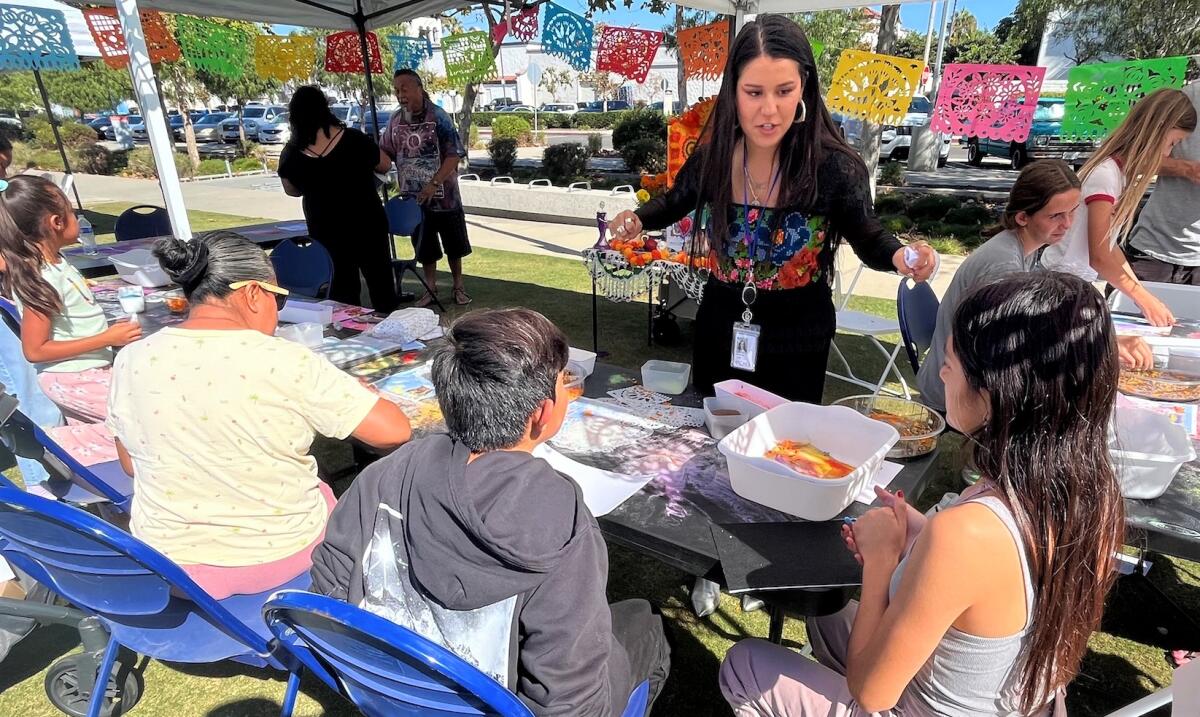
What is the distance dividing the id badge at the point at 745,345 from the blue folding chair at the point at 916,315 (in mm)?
1179

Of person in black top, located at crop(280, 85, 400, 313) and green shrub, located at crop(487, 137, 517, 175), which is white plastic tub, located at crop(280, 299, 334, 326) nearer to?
person in black top, located at crop(280, 85, 400, 313)

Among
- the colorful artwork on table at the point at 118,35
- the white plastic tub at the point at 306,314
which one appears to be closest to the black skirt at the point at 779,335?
the white plastic tub at the point at 306,314

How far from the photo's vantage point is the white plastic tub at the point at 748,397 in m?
1.73

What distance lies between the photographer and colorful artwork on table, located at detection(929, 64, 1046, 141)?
13.3 feet

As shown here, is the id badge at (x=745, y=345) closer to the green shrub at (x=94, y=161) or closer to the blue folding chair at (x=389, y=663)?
the blue folding chair at (x=389, y=663)

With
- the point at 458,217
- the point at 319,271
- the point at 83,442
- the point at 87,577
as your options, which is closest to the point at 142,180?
the point at 458,217

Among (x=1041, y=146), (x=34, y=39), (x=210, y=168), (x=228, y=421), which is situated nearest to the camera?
(x=228, y=421)

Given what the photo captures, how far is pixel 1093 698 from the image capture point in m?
1.95

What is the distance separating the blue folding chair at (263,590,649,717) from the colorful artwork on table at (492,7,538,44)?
5.05 metres

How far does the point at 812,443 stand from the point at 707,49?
3990 mm

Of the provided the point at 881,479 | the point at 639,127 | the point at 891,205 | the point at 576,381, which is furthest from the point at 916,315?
the point at 639,127

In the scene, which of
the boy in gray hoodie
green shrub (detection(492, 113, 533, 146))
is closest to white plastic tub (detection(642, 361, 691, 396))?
the boy in gray hoodie

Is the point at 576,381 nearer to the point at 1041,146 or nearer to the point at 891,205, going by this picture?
the point at 891,205

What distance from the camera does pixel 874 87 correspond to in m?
3.96
